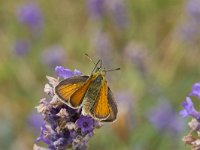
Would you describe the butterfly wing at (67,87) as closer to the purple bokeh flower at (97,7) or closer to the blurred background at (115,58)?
the blurred background at (115,58)

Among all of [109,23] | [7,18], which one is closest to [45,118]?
[109,23]

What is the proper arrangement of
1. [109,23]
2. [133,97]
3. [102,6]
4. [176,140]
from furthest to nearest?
[109,23] < [102,6] < [133,97] < [176,140]

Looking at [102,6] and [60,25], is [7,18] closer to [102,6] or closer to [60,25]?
[60,25]

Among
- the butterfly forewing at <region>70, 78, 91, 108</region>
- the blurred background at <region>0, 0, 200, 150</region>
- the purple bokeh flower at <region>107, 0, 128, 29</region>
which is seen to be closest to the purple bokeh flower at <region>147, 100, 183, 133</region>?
the blurred background at <region>0, 0, 200, 150</region>

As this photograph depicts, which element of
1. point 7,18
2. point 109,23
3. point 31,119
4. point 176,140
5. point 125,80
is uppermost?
point 7,18

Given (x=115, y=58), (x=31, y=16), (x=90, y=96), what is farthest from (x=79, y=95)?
(x=31, y=16)

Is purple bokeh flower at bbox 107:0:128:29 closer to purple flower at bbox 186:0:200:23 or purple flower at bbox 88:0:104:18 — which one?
purple flower at bbox 88:0:104:18

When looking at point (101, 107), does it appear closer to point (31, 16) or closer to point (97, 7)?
point (97, 7)
